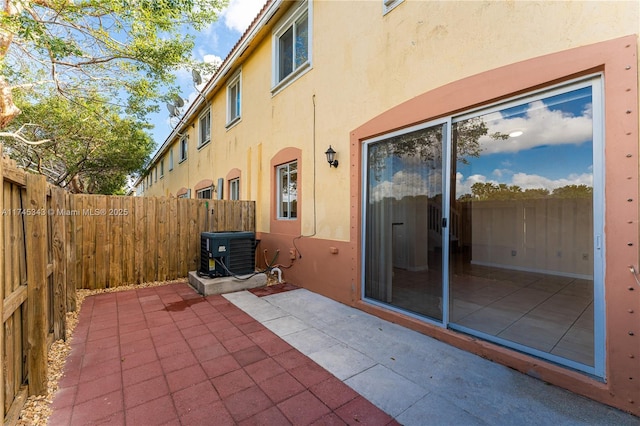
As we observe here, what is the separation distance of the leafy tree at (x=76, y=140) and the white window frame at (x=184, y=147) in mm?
2059

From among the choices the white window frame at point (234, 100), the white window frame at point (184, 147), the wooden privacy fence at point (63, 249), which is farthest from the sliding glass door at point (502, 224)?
the white window frame at point (184, 147)

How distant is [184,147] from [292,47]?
10525 millimetres

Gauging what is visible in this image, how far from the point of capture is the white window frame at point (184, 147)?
541 inches

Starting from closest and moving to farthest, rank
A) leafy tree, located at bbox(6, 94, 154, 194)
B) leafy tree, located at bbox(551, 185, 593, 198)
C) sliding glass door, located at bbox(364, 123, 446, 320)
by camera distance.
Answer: leafy tree, located at bbox(551, 185, 593, 198), sliding glass door, located at bbox(364, 123, 446, 320), leafy tree, located at bbox(6, 94, 154, 194)

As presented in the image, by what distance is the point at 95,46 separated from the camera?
295 inches

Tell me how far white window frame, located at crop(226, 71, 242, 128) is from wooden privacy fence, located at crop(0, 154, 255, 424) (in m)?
3.26

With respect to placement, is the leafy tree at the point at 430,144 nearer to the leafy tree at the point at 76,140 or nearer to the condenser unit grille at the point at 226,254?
the condenser unit grille at the point at 226,254

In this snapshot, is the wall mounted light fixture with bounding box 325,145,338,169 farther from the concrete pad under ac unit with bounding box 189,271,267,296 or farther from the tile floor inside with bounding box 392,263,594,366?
the concrete pad under ac unit with bounding box 189,271,267,296

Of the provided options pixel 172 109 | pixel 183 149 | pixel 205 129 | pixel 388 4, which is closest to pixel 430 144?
pixel 388 4

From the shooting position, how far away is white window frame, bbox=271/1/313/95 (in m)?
5.41

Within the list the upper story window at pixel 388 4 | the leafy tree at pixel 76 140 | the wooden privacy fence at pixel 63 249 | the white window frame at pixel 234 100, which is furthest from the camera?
the leafy tree at pixel 76 140

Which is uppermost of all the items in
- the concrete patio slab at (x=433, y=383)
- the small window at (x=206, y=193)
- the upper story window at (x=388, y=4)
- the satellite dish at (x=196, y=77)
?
the satellite dish at (x=196, y=77)

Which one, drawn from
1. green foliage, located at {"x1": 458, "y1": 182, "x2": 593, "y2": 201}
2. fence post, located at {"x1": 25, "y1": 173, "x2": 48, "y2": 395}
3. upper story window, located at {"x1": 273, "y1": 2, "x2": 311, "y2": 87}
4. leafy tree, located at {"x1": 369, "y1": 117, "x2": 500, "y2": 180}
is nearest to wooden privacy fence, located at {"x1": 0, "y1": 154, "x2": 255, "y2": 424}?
fence post, located at {"x1": 25, "y1": 173, "x2": 48, "y2": 395}

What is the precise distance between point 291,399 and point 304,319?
1666 mm
